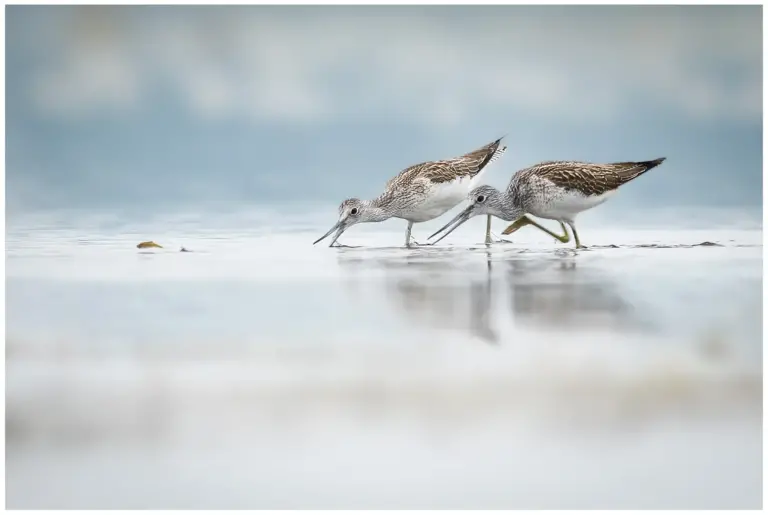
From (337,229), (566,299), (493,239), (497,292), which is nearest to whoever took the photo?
(566,299)

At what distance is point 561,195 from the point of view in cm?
738

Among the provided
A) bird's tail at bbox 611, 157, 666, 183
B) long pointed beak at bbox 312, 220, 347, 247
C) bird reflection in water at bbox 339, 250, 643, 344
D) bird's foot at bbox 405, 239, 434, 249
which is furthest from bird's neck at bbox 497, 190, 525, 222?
long pointed beak at bbox 312, 220, 347, 247

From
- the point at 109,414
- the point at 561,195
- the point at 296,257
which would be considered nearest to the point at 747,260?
the point at 561,195

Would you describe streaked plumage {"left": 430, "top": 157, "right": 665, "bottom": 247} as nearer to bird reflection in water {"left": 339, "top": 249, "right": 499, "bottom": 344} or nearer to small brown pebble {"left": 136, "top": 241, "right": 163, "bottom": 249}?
bird reflection in water {"left": 339, "top": 249, "right": 499, "bottom": 344}

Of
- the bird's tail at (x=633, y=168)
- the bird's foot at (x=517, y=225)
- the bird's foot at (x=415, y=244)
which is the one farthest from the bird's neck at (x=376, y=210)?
the bird's tail at (x=633, y=168)

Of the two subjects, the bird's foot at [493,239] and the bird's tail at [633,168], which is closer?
the bird's tail at [633,168]

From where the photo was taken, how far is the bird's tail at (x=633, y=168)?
24.8 ft

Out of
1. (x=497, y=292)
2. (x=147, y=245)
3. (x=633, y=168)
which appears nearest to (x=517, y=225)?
(x=633, y=168)

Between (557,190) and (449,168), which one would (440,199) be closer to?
(449,168)

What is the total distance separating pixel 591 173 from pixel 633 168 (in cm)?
37

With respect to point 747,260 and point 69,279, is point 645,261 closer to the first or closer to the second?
point 747,260

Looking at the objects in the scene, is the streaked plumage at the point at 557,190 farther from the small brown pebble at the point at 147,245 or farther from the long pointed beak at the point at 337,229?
the small brown pebble at the point at 147,245

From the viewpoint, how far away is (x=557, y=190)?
7.38 meters

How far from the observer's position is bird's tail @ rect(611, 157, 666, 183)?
7551mm
